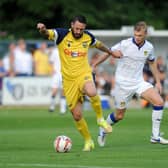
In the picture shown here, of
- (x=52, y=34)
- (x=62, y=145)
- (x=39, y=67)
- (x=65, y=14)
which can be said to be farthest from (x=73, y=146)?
(x=65, y=14)

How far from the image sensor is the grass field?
13.0 m

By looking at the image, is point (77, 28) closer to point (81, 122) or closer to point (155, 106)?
point (81, 122)

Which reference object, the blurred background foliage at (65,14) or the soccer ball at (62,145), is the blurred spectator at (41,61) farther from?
the soccer ball at (62,145)

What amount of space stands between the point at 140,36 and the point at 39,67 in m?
17.4

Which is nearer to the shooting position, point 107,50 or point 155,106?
point 107,50

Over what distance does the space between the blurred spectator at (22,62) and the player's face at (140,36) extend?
15944mm

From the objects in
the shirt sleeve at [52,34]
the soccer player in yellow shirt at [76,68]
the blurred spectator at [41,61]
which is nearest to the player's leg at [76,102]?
the soccer player in yellow shirt at [76,68]

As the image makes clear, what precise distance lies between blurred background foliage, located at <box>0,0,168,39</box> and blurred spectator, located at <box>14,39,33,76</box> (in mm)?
9089

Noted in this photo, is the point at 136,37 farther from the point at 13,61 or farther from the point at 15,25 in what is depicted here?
the point at 15,25

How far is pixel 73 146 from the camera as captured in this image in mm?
16266

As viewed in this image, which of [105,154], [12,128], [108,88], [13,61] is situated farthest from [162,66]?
[105,154]

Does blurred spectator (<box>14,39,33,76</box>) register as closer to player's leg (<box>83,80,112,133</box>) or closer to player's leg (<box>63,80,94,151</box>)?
player's leg (<box>63,80,94,151</box>)

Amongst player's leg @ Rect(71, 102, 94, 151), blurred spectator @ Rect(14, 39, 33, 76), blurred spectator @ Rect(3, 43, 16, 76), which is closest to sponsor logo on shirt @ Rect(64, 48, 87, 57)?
player's leg @ Rect(71, 102, 94, 151)

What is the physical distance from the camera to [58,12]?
43.3 metres
